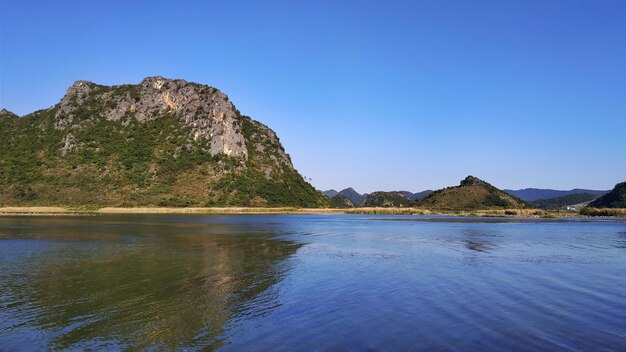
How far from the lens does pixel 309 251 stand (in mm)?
40125

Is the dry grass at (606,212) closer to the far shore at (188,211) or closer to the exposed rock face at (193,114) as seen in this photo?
the far shore at (188,211)

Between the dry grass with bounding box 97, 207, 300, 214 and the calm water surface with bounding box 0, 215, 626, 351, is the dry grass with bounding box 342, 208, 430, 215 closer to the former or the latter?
the dry grass with bounding box 97, 207, 300, 214

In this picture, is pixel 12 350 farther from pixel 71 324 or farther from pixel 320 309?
pixel 320 309

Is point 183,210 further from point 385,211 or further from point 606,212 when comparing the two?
point 606,212

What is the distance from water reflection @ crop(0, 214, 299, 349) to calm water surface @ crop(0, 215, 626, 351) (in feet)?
0.23

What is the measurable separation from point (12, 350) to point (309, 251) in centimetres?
2908

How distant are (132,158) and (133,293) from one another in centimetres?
16174

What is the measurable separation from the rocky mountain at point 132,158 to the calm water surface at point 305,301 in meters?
123

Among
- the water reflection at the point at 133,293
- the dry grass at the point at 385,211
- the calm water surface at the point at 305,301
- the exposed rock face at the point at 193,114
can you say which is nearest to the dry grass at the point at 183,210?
the dry grass at the point at 385,211

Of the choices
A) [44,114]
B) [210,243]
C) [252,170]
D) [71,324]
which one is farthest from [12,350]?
[44,114]

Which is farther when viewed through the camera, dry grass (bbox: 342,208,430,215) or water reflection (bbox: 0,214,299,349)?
dry grass (bbox: 342,208,430,215)

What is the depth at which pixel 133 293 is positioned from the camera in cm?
2034

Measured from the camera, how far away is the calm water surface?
13641mm

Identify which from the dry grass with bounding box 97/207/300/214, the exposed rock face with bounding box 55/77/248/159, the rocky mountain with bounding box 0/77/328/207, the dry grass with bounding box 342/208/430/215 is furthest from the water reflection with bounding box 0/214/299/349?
the exposed rock face with bounding box 55/77/248/159
